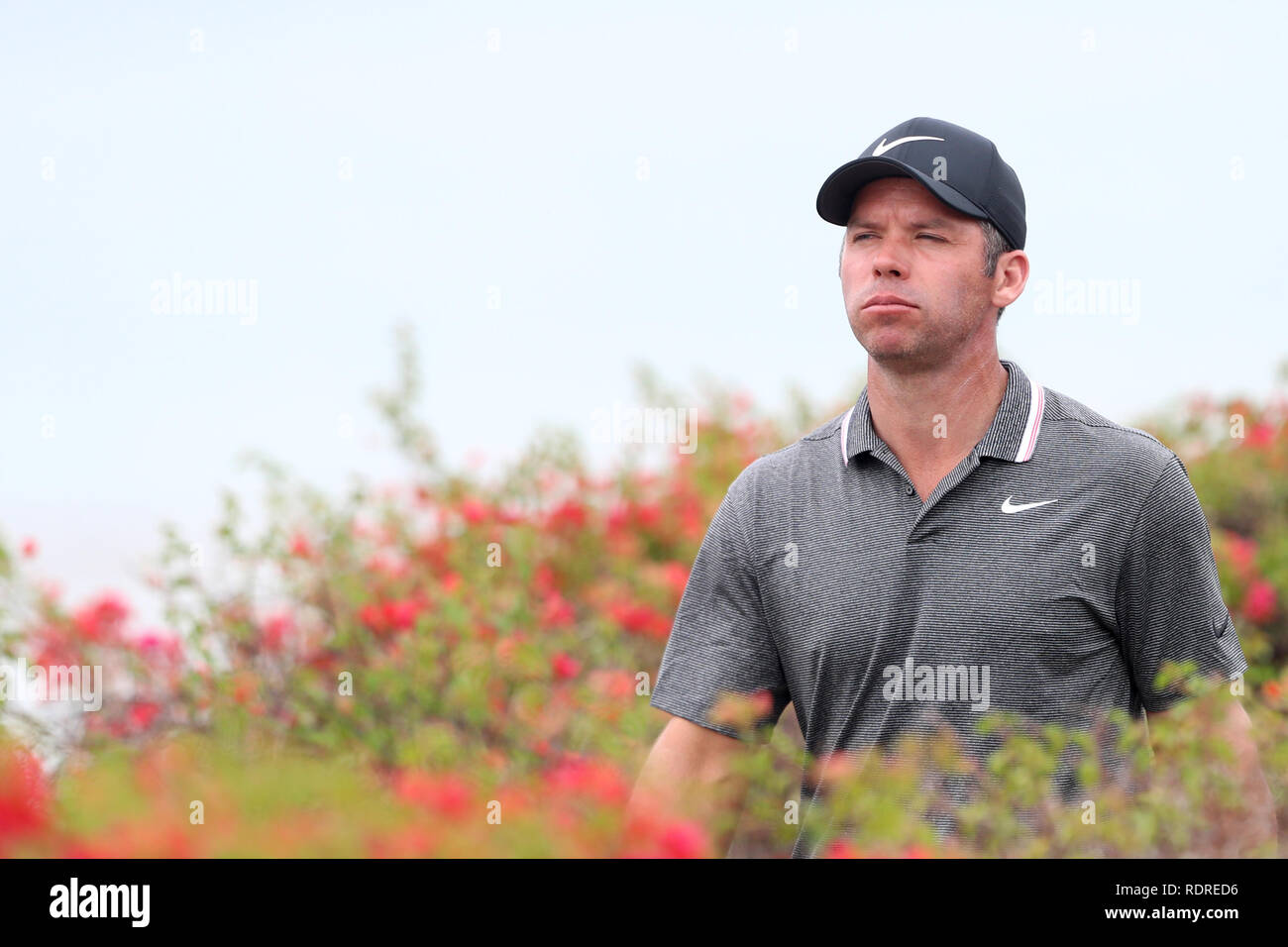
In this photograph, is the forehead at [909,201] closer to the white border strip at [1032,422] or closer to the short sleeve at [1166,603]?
the white border strip at [1032,422]

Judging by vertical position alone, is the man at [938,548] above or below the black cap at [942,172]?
below

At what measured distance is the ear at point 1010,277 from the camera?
254 centimetres

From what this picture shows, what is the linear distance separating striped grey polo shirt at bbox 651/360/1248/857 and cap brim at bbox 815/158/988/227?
41cm

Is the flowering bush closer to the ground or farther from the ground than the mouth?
closer to the ground

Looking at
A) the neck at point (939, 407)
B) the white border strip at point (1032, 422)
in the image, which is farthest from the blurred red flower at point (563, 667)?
the white border strip at point (1032, 422)

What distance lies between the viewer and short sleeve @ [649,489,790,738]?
2.43 metres

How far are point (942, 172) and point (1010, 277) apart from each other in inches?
11.1

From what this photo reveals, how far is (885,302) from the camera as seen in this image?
2.37m

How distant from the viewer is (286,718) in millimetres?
4379

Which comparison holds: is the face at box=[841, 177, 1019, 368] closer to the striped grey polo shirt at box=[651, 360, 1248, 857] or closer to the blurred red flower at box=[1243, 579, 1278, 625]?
the striped grey polo shirt at box=[651, 360, 1248, 857]

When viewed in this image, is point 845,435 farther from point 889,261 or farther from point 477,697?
point 477,697

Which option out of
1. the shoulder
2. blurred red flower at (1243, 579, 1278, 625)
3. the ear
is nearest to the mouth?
the ear
